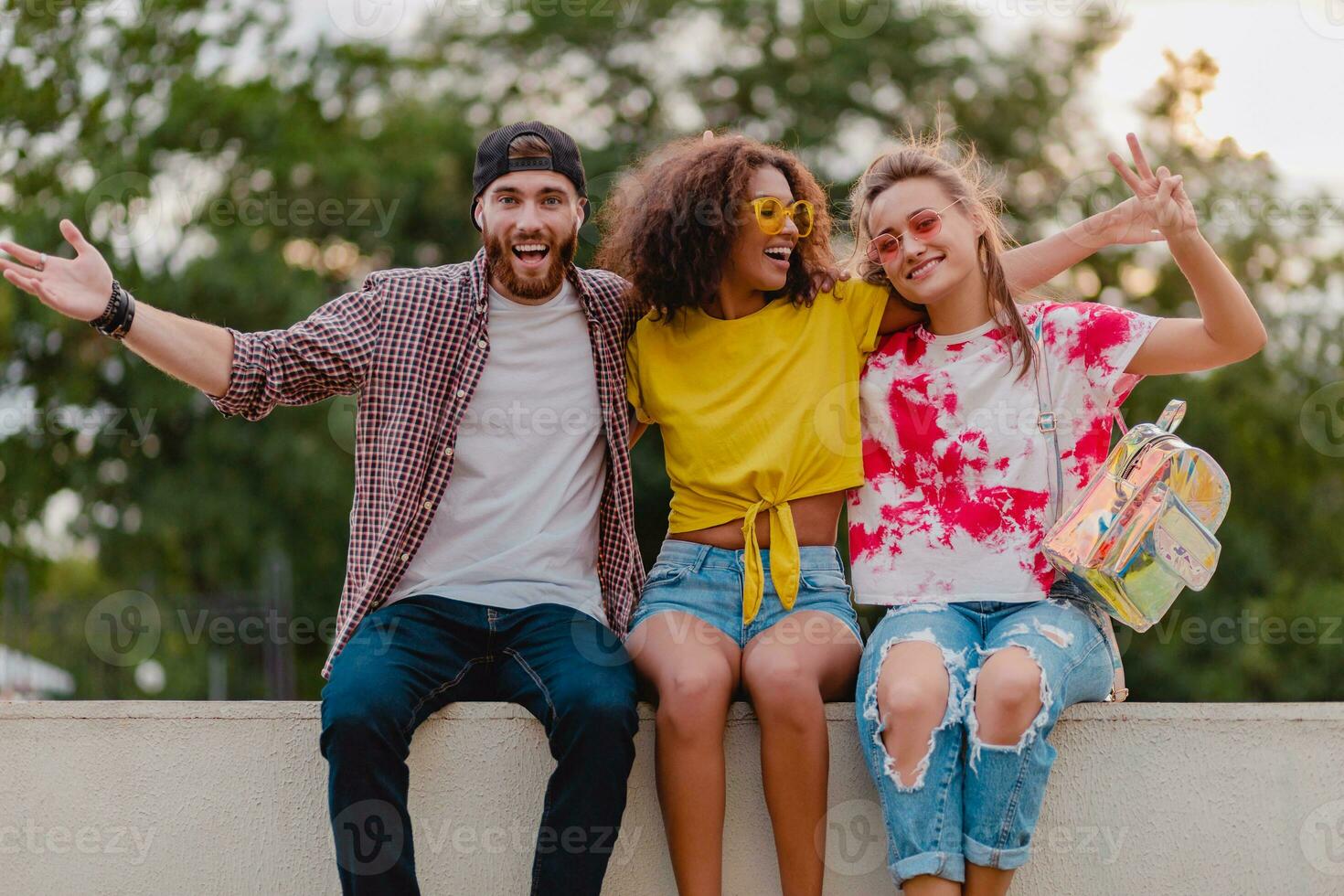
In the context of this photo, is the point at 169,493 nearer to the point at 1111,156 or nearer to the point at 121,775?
the point at 121,775

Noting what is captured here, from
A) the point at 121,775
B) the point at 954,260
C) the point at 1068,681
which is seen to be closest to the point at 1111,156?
the point at 954,260

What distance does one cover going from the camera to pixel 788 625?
309 centimetres

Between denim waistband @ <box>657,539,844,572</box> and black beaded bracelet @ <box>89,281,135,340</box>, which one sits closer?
black beaded bracelet @ <box>89,281,135,340</box>

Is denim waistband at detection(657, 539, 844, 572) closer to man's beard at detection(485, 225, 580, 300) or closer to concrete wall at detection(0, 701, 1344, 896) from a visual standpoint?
concrete wall at detection(0, 701, 1344, 896)

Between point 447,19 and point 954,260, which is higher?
point 447,19

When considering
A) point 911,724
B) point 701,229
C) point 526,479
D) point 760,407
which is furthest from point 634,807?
point 701,229

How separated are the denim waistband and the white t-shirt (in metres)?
0.25

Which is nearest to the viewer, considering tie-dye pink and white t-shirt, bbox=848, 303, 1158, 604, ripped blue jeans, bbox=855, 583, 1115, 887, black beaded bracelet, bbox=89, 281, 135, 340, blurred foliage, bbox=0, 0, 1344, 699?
ripped blue jeans, bbox=855, 583, 1115, 887

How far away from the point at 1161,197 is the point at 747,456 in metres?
1.11

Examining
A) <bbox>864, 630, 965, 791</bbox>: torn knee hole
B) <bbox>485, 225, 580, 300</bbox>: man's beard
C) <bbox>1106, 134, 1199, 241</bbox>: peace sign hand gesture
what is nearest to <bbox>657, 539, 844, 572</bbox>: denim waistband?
<bbox>864, 630, 965, 791</bbox>: torn knee hole

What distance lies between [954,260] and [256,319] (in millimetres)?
9450

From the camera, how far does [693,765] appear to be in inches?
113

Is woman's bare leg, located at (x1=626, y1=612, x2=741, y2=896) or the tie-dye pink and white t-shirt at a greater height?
the tie-dye pink and white t-shirt

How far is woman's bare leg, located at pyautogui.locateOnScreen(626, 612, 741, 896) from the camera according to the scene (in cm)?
285
